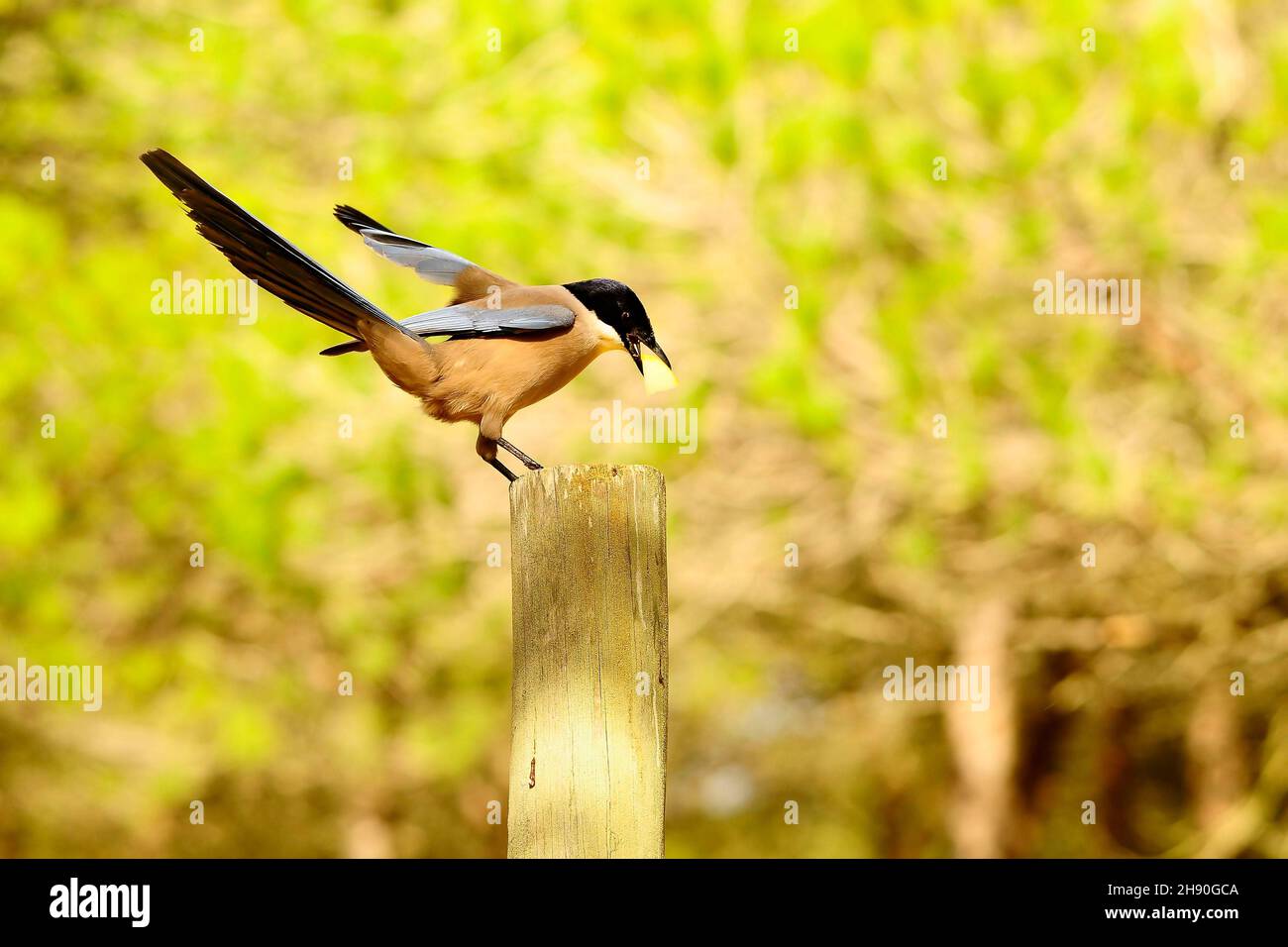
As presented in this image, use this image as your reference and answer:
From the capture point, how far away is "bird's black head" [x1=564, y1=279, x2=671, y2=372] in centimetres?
427

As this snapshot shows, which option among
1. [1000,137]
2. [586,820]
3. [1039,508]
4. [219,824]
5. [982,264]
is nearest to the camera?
[586,820]

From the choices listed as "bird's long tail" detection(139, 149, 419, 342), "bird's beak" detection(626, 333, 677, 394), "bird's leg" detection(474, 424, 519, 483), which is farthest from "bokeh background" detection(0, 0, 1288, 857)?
"bird's long tail" detection(139, 149, 419, 342)

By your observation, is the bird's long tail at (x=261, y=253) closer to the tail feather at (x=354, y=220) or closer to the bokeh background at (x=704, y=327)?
the tail feather at (x=354, y=220)

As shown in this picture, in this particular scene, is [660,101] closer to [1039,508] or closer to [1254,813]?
[1039,508]

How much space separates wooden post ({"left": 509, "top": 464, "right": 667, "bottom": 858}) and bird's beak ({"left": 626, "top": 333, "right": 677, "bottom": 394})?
0.78 meters

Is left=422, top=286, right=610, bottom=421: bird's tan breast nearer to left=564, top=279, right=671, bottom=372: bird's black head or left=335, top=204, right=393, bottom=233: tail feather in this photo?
left=564, top=279, right=671, bottom=372: bird's black head

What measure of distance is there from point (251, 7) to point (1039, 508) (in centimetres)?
672

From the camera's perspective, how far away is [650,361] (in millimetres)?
4309

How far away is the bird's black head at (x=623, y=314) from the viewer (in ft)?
14.0

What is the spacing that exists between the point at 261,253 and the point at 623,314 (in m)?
1.11

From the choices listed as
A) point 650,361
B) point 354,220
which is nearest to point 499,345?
point 650,361

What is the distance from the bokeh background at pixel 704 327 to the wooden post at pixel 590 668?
5273mm

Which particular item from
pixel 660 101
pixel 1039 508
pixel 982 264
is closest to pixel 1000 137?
pixel 982 264

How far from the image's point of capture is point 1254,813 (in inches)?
453
